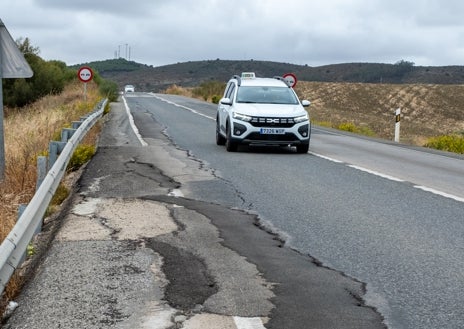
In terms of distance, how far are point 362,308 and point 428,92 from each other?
6891 cm

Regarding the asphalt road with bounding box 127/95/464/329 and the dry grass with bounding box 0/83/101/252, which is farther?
the dry grass with bounding box 0/83/101/252

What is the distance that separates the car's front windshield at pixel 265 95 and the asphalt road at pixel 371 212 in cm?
116

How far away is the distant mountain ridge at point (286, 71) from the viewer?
449ft

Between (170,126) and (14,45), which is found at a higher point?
(14,45)

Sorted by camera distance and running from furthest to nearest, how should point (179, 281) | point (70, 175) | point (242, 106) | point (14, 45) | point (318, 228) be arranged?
1. point (242, 106)
2. point (70, 175)
3. point (14, 45)
4. point (318, 228)
5. point (179, 281)

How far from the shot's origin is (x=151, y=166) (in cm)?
1315

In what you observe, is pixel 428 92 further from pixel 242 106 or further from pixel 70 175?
pixel 70 175

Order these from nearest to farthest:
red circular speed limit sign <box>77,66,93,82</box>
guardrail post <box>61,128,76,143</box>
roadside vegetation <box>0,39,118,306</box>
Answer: roadside vegetation <box>0,39,118,306</box> → guardrail post <box>61,128,76,143</box> → red circular speed limit sign <box>77,66,93,82</box>

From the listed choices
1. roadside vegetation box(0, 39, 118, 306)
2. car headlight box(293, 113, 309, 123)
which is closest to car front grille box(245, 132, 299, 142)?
car headlight box(293, 113, 309, 123)

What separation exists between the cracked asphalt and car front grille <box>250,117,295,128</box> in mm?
6990

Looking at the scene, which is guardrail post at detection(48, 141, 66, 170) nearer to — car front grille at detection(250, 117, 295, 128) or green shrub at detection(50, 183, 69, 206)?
green shrub at detection(50, 183, 69, 206)

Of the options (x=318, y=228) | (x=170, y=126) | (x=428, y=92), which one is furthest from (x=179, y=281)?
(x=428, y=92)

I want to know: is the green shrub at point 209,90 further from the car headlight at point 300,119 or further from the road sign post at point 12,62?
the road sign post at point 12,62

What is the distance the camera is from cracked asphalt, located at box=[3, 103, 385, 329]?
4.70 metres
